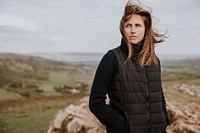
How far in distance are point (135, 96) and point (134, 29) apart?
2.49 feet

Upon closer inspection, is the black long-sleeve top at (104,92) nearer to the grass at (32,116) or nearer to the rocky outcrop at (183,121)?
the rocky outcrop at (183,121)

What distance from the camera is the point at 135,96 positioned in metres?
3.92

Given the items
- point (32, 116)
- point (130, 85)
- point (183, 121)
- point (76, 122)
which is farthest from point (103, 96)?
point (32, 116)

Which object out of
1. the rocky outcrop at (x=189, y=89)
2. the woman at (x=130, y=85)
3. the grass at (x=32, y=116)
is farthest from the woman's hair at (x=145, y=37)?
the rocky outcrop at (x=189, y=89)

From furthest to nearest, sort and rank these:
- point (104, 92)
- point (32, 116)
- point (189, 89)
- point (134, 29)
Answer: point (189, 89) < point (32, 116) < point (134, 29) < point (104, 92)

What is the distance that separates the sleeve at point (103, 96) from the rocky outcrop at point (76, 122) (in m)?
3.98

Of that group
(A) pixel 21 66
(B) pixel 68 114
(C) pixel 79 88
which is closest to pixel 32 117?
(B) pixel 68 114

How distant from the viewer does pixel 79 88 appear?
21.2 m

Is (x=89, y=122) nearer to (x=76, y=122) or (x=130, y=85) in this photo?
(x=76, y=122)

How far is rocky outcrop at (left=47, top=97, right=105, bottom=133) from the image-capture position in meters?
7.99

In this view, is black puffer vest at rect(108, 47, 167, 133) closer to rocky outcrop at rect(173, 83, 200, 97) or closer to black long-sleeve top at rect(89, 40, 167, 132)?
black long-sleeve top at rect(89, 40, 167, 132)

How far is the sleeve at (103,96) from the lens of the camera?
386cm

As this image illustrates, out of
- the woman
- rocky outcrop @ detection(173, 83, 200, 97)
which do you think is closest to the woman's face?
the woman

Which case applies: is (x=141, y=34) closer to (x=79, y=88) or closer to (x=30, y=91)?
(x=30, y=91)
